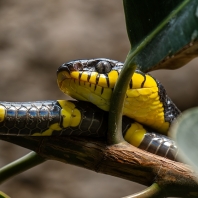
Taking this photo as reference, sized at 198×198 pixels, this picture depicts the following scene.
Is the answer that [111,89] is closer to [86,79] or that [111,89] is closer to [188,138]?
[86,79]

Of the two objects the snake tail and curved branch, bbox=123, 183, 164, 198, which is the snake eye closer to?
the snake tail

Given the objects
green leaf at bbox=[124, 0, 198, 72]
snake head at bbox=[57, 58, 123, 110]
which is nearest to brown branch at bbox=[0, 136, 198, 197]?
snake head at bbox=[57, 58, 123, 110]

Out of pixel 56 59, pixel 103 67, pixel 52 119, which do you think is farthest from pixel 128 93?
pixel 56 59

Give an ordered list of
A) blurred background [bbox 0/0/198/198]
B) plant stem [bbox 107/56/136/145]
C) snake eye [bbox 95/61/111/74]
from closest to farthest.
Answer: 1. plant stem [bbox 107/56/136/145]
2. snake eye [bbox 95/61/111/74]
3. blurred background [bbox 0/0/198/198]

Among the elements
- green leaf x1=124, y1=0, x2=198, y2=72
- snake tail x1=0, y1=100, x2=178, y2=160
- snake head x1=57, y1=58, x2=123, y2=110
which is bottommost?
snake tail x1=0, y1=100, x2=178, y2=160

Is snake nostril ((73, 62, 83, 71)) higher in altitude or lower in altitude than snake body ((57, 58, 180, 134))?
higher

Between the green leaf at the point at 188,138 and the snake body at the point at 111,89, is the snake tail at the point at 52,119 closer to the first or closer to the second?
the snake body at the point at 111,89
